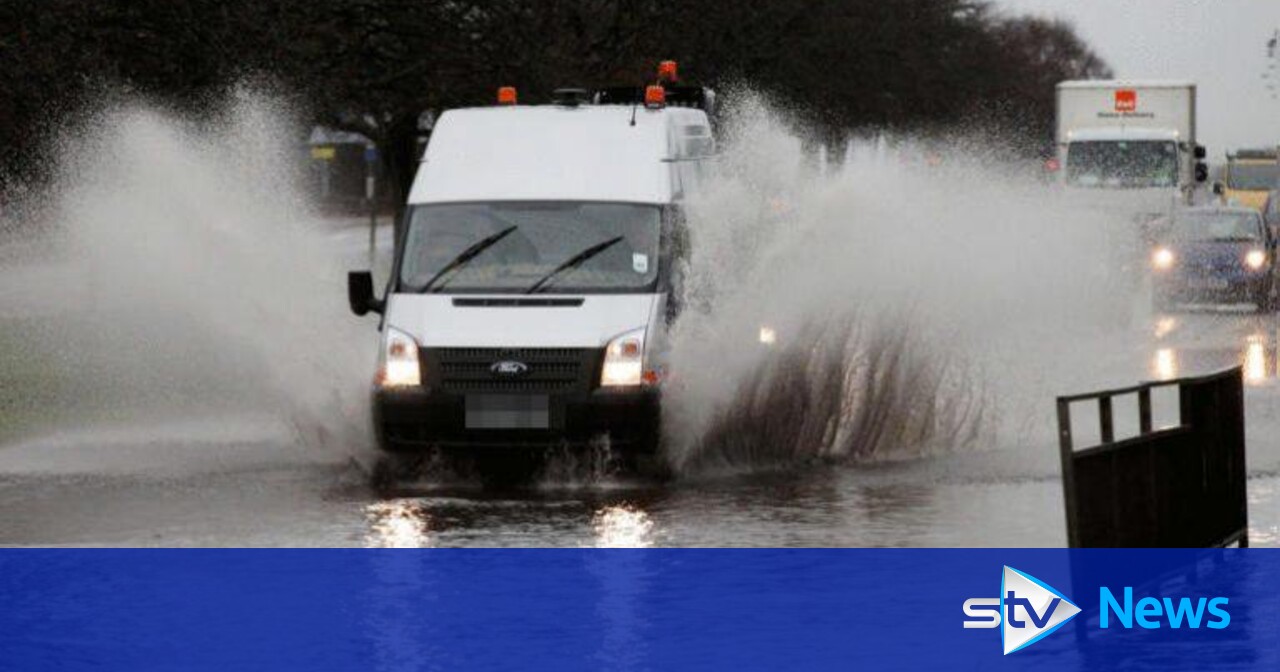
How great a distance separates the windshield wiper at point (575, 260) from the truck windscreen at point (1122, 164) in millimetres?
31302

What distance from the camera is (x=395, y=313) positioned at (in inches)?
733

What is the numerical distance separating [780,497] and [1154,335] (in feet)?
65.3

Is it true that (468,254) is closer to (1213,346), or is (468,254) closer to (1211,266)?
(1213,346)

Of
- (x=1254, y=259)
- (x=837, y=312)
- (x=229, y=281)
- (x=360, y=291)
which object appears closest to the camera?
(x=360, y=291)

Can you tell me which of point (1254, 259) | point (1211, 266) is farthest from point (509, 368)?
point (1254, 259)

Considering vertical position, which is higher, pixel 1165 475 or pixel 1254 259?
pixel 1165 475

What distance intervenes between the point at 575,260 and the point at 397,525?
12.2ft

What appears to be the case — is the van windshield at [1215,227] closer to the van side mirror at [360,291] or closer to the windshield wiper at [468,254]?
the windshield wiper at [468,254]

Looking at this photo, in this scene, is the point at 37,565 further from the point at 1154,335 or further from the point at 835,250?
the point at 1154,335

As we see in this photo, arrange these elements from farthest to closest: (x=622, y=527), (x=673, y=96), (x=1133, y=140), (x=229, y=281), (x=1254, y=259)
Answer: (x=1133, y=140) → (x=1254, y=259) → (x=673, y=96) → (x=229, y=281) → (x=622, y=527)

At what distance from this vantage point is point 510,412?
58.7ft

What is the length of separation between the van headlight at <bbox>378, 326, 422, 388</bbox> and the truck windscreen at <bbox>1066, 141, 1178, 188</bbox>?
1278 inches

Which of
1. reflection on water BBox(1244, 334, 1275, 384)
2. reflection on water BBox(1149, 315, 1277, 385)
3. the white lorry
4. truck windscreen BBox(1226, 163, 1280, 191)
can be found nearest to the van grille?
reflection on water BBox(1149, 315, 1277, 385)

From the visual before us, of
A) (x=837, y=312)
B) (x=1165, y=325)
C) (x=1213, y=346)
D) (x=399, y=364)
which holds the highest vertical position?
(x=837, y=312)
